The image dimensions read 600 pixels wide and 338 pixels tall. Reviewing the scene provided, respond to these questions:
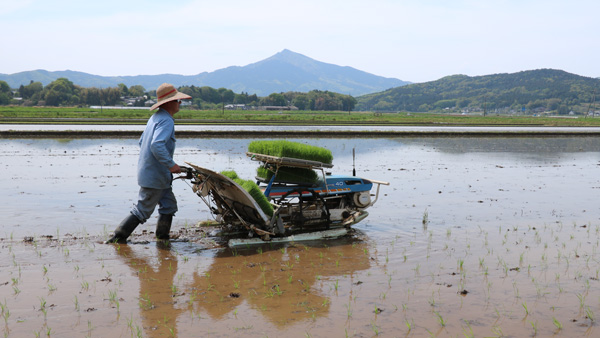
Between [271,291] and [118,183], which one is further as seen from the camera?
[118,183]

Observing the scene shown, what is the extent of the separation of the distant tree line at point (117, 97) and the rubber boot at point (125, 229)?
91558 millimetres

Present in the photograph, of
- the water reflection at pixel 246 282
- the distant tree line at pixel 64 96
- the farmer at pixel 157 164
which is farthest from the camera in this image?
the distant tree line at pixel 64 96

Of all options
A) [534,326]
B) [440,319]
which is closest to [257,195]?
[440,319]

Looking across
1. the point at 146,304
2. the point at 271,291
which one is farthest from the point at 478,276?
the point at 146,304

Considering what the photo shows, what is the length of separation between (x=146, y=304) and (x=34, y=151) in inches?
713

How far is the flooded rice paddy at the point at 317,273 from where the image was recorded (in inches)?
183

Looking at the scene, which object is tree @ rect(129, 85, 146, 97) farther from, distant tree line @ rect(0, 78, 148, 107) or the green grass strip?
the green grass strip

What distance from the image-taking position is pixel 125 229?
704 centimetres

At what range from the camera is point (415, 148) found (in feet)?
86.3

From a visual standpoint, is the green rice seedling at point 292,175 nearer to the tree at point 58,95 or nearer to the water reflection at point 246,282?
the water reflection at point 246,282

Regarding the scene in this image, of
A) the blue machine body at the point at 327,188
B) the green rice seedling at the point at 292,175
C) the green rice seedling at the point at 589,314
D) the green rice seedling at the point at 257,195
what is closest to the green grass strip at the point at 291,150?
the green rice seedling at the point at 292,175

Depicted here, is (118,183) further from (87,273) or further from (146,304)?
(146,304)

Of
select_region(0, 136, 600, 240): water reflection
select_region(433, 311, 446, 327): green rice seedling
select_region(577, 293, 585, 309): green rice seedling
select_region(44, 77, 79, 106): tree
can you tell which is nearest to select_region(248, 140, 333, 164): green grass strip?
select_region(0, 136, 600, 240): water reflection

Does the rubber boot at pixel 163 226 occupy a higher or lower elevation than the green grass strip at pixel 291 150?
lower
